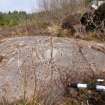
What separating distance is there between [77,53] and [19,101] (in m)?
1.25

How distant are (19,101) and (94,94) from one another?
82cm

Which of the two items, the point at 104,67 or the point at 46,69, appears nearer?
the point at 46,69

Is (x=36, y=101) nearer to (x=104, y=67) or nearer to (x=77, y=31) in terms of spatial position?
(x=104, y=67)

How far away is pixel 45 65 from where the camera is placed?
4.46 meters

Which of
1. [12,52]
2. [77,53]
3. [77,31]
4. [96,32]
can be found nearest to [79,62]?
[77,53]

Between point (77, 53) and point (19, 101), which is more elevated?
point (77, 53)

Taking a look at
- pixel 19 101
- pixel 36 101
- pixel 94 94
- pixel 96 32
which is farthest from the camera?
pixel 96 32

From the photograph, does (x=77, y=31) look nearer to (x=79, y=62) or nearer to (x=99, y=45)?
(x=99, y=45)

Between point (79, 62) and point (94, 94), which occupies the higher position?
point (79, 62)

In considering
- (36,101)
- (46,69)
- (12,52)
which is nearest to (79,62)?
(46,69)

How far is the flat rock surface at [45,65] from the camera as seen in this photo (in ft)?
13.3

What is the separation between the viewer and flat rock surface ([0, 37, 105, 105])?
4043 millimetres

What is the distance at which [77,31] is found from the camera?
25.8 feet

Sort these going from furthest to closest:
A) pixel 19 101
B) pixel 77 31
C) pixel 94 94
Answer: pixel 77 31 < pixel 94 94 < pixel 19 101
